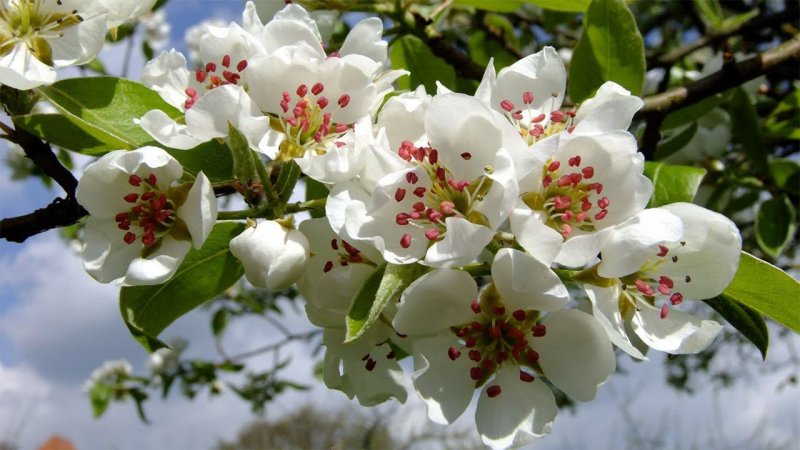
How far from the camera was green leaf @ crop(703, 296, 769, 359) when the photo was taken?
3.91 ft

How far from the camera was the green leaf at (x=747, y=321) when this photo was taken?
1.19 meters

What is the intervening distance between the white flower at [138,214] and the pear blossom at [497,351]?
36 centimetres

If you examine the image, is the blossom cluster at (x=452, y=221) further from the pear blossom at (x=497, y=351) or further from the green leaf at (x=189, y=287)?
the green leaf at (x=189, y=287)

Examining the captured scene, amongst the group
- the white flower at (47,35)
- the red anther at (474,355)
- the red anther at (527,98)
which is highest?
the white flower at (47,35)

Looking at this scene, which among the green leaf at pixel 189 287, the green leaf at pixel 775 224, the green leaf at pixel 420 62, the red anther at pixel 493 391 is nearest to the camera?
the red anther at pixel 493 391

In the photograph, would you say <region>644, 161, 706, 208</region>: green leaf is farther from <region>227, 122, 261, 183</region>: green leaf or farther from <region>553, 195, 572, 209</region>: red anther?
<region>227, 122, 261, 183</region>: green leaf

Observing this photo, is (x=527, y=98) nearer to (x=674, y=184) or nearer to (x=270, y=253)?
(x=674, y=184)

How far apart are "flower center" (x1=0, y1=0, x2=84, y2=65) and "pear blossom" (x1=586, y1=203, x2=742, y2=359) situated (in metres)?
0.96

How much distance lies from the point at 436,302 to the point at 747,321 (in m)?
0.51

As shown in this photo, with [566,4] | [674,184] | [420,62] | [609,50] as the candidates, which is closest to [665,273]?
[674,184]

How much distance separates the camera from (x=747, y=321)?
120 cm

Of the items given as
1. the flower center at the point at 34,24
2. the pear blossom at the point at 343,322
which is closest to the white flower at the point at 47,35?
the flower center at the point at 34,24

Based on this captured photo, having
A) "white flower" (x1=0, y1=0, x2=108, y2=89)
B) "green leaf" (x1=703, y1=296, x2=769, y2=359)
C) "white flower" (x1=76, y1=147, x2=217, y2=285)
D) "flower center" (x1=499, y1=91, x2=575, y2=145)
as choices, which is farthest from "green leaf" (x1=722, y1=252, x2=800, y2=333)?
"white flower" (x1=0, y1=0, x2=108, y2=89)

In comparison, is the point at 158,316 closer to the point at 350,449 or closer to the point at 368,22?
the point at 368,22
